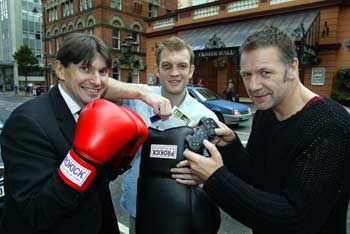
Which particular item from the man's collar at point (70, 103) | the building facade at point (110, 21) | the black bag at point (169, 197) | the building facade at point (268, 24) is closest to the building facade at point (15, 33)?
the building facade at point (110, 21)

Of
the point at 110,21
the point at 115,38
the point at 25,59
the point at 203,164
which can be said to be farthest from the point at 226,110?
the point at 25,59

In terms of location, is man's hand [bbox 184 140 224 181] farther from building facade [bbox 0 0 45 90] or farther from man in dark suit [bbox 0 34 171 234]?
building facade [bbox 0 0 45 90]

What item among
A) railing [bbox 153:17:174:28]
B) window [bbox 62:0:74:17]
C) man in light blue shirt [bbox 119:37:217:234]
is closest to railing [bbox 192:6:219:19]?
railing [bbox 153:17:174:28]

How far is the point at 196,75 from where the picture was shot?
18.1m

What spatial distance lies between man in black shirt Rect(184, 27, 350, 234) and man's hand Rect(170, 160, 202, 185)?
0.03 meters

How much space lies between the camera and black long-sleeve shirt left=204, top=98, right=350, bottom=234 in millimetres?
1076

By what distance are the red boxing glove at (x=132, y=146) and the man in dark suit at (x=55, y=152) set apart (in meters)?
0.06

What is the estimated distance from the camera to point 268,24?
13789 mm

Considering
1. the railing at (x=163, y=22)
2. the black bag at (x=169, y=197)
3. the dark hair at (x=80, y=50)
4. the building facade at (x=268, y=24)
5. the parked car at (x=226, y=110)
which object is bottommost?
the parked car at (x=226, y=110)

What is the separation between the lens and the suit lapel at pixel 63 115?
1316 millimetres

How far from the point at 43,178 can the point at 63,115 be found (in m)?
0.35

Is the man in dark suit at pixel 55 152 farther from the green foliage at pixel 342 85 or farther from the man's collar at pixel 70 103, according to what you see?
the green foliage at pixel 342 85

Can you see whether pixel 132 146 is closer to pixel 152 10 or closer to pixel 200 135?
pixel 200 135

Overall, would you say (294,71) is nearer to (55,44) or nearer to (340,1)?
(340,1)
